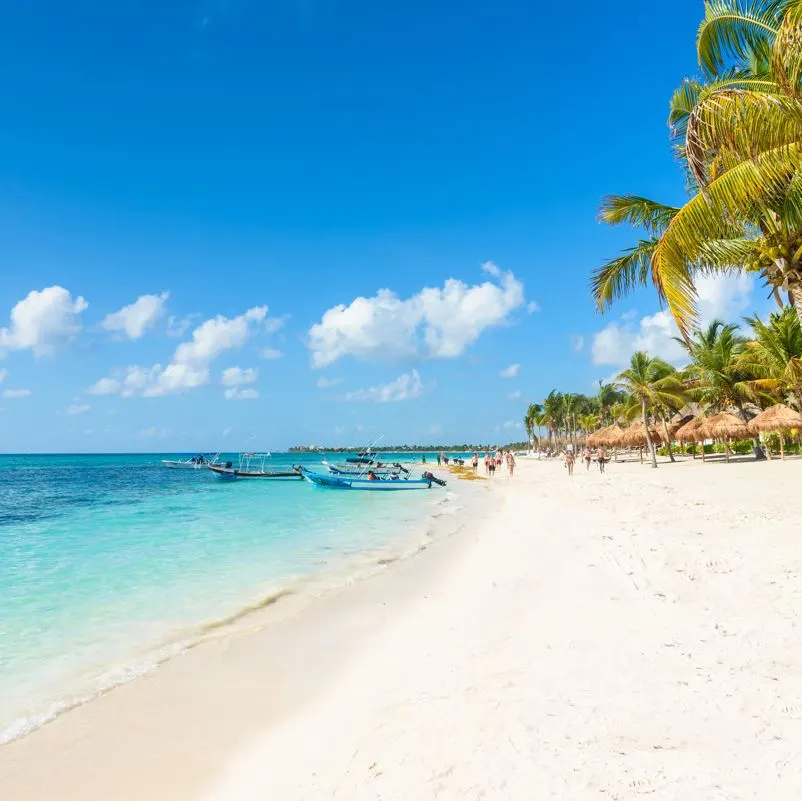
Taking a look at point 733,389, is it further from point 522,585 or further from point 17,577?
point 17,577

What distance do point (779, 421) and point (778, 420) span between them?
0.12 m

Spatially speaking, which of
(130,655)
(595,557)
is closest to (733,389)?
(595,557)

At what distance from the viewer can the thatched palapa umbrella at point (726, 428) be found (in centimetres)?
3036

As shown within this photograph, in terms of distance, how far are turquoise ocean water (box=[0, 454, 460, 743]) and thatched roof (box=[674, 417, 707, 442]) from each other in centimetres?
1985

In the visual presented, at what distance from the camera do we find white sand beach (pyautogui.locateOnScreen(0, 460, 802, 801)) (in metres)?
2.74

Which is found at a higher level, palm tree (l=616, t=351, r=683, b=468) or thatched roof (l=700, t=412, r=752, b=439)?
palm tree (l=616, t=351, r=683, b=468)

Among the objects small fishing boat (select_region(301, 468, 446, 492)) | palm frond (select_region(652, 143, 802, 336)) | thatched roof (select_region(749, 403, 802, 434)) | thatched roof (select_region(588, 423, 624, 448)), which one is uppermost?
palm frond (select_region(652, 143, 802, 336))

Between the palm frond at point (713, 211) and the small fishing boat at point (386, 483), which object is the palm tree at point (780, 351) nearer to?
the small fishing boat at point (386, 483)

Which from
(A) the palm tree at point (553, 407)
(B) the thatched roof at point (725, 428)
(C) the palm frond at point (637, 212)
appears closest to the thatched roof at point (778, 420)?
(B) the thatched roof at point (725, 428)

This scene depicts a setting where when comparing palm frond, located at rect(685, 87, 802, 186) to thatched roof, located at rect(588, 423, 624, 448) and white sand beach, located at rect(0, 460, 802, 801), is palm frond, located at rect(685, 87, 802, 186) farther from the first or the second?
thatched roof, located at rect(588, 423, 624, 448)

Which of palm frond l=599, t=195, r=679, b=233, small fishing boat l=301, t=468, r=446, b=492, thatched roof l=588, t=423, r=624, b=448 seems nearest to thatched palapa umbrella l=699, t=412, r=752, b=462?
thatched roof l=588, t=423, r=624, b=448

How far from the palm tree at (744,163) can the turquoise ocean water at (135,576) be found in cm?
740

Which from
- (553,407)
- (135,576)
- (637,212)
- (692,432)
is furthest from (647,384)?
(553,407)

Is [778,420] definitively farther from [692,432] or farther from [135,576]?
[135,576]
